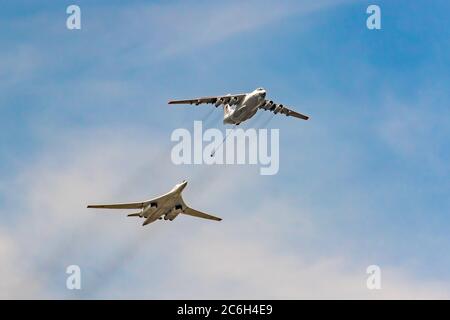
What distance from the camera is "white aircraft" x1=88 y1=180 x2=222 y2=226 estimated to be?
314 feet

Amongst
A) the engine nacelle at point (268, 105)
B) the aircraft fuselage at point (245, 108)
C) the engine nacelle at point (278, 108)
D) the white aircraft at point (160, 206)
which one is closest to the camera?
the white aircraft at point (160, 206)

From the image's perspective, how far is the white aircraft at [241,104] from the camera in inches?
3846

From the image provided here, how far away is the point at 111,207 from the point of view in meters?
98.7

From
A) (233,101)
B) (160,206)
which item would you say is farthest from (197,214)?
(233,101)

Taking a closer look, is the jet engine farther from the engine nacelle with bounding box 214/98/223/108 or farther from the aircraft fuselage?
the engine nacelle with bounding box 214/98/223/108

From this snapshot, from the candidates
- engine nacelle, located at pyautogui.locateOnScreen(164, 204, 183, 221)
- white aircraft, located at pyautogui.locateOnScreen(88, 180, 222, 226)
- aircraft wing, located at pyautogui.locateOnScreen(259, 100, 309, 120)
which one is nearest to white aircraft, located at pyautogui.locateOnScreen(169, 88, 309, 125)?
aircraft wing, located at pyautogui.locateOnScreen(259, 100, 309, 120)

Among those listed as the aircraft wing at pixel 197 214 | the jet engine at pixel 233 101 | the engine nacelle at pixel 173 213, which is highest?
the jet engine at pixel 233 101

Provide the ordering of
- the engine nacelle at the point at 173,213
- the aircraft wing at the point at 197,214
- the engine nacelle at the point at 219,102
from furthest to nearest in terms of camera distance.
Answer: the aircraft wing at the point at 197,214, the engine nacelle at the point at 219,102, the engine nacelle at the point at 173,213

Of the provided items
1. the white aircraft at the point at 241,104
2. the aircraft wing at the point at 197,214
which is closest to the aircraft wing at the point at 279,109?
the white aircraft at the point at 241,104

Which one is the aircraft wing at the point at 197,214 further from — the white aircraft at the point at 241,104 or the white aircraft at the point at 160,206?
the white aircraft at the point at 241,104

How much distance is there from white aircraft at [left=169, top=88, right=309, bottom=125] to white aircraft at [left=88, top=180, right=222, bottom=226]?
37.4 ft

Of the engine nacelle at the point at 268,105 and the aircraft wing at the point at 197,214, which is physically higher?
the engine nacelle at the point at 268,105
